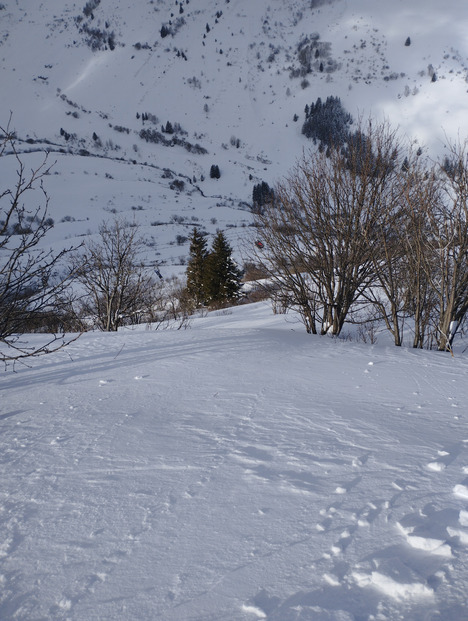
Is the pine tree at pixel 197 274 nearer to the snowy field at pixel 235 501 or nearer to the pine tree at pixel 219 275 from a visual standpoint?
the pine tree at pixel 219 275

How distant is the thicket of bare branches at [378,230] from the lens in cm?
552

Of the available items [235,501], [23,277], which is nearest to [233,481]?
[235,501]

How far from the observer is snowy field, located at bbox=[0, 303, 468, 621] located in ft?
4.08

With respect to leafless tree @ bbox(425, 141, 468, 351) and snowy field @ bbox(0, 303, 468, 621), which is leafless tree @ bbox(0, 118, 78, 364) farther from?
leafless tree @ bbox(425, 141, 468, 351)

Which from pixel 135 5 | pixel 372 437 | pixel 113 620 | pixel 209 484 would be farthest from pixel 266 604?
pixel 135 5

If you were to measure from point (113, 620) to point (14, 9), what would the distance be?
228 meters

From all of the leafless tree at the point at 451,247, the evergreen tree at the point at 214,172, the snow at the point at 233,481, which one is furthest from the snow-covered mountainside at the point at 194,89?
the snow at the point at 233,481

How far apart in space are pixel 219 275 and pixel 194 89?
107 m

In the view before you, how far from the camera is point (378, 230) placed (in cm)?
605

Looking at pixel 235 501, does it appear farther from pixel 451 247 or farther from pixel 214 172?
pixel 214 172

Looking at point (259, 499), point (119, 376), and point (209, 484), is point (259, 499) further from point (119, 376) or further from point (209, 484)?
point (119, 376)

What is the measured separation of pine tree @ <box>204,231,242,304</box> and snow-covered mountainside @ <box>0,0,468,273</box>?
9857 millimetres

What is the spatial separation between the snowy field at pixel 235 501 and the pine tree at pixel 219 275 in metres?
19.4

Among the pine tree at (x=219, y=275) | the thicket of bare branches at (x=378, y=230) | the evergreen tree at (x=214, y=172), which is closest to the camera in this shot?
the thicket of bare branches at (x=378, y=230)
